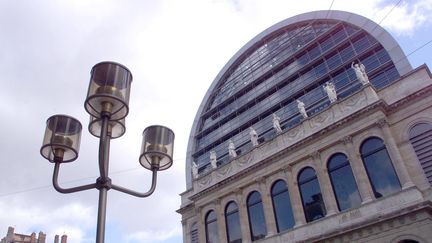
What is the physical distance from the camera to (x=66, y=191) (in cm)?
622

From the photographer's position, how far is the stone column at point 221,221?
86.2ft

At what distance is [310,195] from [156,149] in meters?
18.1

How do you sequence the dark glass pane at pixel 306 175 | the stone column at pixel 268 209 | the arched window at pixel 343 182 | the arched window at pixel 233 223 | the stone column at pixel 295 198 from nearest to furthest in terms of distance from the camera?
the arched window at pixel 343 182
the stone column at pixel 295 198
the dark glass pane at pixel 306 175
the stone column at pixel 268 209
the arched window at pixel 233 223

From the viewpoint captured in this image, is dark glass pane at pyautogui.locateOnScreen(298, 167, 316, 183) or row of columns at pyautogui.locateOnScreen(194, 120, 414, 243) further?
dark glass pane at pyautogui.locateOnScreen(298, 167, 316, 183)

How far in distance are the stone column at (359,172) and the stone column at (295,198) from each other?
404 centimetres

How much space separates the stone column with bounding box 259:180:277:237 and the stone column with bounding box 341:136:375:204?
20.8 ft

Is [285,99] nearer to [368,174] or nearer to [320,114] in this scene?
[320,114]

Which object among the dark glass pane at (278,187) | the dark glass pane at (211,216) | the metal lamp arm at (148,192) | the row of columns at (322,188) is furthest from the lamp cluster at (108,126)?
the dark glass pane at (211,216)

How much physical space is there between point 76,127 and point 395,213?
17.1 meters

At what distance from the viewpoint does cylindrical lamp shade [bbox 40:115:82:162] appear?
20.9 ft

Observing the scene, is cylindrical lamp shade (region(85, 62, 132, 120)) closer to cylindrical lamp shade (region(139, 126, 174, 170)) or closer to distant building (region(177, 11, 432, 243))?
cylindrical lamp shade (region(139, 126, 174, 170))

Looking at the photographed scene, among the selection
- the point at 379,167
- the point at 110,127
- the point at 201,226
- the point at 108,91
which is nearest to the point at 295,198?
the point at 379,167

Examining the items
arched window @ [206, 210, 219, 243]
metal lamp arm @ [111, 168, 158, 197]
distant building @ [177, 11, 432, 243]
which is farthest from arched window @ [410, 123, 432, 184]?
metal lamp arm @ [111, 168, 158, 197]

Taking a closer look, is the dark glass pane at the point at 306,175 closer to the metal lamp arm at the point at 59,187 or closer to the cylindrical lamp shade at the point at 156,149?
the cylindrical lamp shade at the point at 156,149
